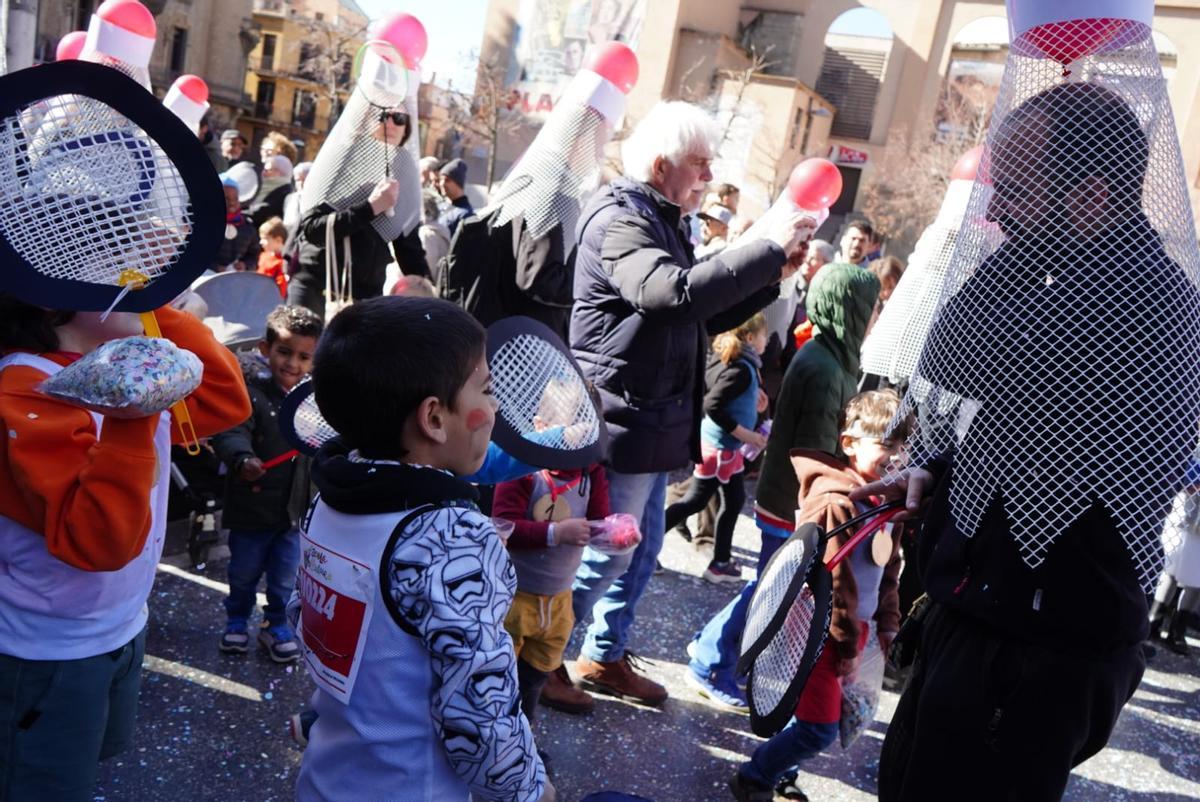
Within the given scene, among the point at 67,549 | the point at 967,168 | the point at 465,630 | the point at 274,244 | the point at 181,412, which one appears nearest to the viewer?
the point at 465,630

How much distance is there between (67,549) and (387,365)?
0.70m

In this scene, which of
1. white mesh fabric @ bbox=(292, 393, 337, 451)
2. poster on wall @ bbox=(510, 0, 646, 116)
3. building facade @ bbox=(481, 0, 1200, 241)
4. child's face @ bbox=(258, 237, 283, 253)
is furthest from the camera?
poster on wall @ bbox=(510, 0, 646, 116)

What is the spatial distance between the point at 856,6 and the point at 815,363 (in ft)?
125

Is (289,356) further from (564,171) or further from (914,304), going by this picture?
(914,304)

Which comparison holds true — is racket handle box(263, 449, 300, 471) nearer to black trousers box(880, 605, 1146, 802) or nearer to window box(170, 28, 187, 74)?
black trousers box(880, 605, 1146, 802)

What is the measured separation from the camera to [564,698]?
341 centimetres

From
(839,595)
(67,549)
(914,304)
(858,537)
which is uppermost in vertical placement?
(914,304)

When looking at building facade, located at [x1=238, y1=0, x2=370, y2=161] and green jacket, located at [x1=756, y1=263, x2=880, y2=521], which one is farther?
building facade, located at [x1=238, y1=0, x2=370, y2=161]

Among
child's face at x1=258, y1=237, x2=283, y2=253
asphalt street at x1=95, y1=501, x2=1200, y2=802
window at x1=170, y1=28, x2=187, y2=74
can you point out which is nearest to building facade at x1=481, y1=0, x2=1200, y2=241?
window at x1=170, y1=28, x2=187, y2=74

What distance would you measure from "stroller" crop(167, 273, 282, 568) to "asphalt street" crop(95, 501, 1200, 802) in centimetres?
22

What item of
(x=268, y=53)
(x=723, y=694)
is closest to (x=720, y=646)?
(x=723, y=694)

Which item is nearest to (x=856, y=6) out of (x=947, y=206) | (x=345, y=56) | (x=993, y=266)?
(x=345, y=56)

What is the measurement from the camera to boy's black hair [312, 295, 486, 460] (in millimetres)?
1455

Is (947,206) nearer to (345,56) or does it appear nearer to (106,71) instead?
(106,71)
